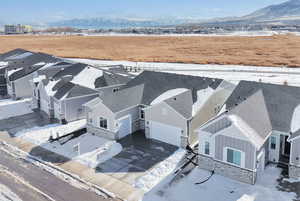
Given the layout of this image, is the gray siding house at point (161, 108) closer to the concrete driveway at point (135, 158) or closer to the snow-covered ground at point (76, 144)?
the concrete driveway at point (135, 158)

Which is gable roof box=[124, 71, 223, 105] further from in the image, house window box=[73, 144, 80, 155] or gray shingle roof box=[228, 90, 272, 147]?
house window box=[73, 144, 80, 155]

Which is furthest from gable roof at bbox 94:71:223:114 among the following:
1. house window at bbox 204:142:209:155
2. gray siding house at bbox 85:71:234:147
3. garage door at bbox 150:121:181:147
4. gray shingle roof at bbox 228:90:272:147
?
gray shingle roof at bbox 228:90:272:147

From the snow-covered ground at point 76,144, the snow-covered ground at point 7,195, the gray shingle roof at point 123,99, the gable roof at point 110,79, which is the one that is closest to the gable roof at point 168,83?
the gray shingle roof at point 123,99

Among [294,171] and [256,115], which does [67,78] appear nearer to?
[256,115]

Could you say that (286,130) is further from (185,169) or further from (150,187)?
(150,187)

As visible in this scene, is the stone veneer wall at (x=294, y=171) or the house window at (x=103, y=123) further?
the house window at (x=103, y=123)

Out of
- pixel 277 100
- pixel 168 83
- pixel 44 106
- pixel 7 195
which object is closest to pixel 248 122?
pixel 277 100
